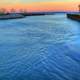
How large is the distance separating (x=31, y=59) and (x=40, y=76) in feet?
12.9

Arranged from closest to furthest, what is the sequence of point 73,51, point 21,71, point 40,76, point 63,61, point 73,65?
point 40,76 → point 21,71 → point 73,65 → point 63,61 → point 73,51

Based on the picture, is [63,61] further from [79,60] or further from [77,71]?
[77,71]

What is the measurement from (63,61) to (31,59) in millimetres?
2151

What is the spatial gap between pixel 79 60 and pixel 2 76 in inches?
211

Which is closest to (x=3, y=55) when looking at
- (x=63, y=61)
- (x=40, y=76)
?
(x=63, y=61)

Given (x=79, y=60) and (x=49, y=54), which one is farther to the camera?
(x=49, y=54)

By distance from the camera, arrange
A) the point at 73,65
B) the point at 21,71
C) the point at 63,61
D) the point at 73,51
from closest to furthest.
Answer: the point at 21,71 < the point at 73,65 < the point at 63,61 < the point at 73,51

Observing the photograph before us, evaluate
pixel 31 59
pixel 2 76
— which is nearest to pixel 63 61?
pixel 31 59

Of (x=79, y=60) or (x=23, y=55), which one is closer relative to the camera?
(x=79, y=60)

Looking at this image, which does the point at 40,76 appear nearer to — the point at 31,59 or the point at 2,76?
the point at 2,76

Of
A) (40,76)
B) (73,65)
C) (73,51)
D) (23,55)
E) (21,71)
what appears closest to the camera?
(40,76)

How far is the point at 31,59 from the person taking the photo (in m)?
16.1

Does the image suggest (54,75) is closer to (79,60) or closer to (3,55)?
(79,60)

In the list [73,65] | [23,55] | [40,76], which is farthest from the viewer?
[23,55]
